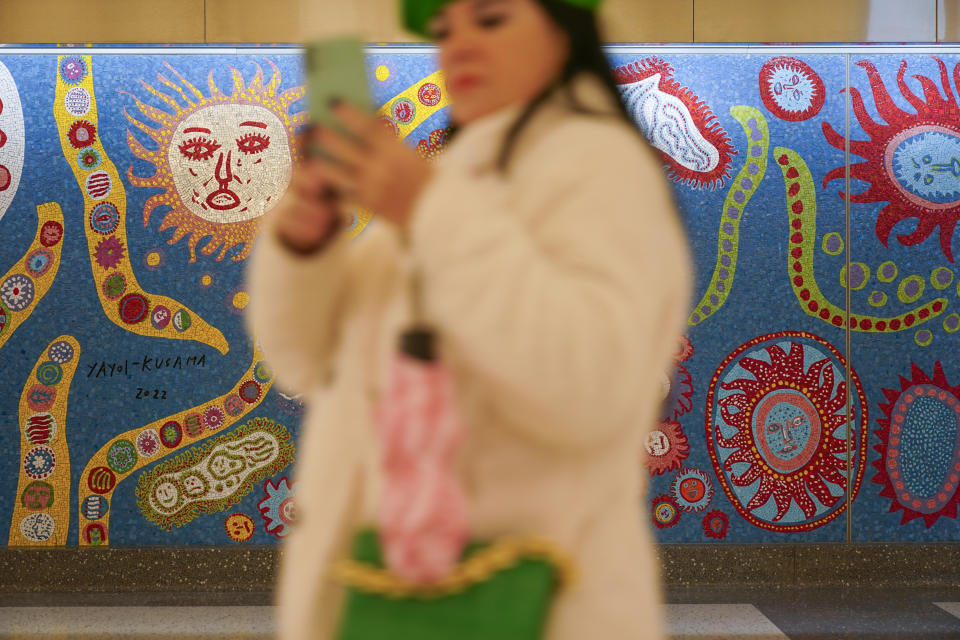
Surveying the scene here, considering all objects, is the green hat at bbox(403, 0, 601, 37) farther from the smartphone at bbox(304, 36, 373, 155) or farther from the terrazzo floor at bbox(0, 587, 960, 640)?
the terrazzo floor at bbox(0, 587, 960, 640)

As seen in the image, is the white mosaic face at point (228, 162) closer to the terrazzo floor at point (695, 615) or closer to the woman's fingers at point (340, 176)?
the terrazzo floor at point (695, 615)

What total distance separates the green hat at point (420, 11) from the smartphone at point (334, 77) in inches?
6.8

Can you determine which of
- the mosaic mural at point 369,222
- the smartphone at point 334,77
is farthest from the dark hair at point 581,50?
the mosaic mural at point 369,222

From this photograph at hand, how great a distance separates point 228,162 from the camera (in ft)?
11.9

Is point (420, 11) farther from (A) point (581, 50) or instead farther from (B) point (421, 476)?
(B) point (421, 476)

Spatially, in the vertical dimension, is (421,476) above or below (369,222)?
below

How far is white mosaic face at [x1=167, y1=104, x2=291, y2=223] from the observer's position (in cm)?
360

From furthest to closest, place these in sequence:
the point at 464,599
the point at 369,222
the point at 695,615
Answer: the point at 369,222, the point at 695,615, the point at 464,599

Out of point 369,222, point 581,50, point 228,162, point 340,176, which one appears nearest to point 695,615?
point 369,222

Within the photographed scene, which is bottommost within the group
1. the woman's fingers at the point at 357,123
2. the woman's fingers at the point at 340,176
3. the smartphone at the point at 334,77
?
A: the woman's fingers at the point at 340,176

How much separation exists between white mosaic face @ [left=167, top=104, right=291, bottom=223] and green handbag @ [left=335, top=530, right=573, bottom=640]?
9.90 ft

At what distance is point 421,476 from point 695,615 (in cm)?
275

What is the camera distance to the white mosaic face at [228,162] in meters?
3.60

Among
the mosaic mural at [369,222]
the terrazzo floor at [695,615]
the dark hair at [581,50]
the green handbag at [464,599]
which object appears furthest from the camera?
the mosaic mural at [369,222]
